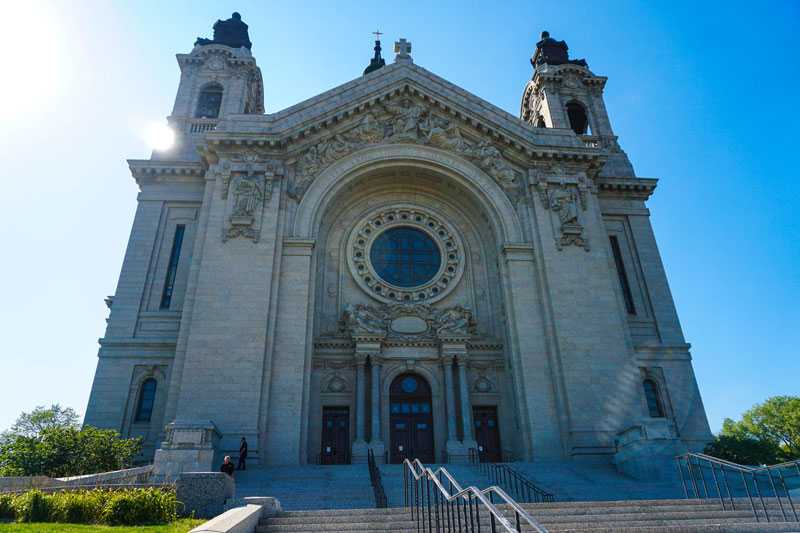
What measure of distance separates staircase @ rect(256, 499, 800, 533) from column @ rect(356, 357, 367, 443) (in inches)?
413

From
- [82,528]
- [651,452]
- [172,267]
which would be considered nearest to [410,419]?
[651,452]

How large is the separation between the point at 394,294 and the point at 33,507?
15.5 m

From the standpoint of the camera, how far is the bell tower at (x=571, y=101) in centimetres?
2942

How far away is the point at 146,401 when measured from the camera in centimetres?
2042

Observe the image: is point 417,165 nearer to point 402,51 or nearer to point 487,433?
point 402,51

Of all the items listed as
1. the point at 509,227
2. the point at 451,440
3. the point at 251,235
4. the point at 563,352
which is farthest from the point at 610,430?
the point at 251,235

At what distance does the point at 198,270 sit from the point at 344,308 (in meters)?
6.09

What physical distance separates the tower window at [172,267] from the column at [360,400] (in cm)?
854

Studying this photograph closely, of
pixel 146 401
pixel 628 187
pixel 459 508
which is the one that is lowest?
pixel 459 508

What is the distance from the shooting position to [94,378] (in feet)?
66.7

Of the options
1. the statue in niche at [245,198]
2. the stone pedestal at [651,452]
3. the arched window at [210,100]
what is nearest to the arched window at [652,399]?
the stone pedestal at [651,452]

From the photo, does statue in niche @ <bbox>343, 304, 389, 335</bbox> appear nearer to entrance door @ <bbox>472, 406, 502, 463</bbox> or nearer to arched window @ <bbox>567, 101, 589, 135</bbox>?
entrance door @ <bbox>472, 406, 502, 463</bbox>

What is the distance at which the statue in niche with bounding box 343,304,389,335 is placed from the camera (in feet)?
69.6

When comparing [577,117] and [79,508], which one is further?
[577,117]
